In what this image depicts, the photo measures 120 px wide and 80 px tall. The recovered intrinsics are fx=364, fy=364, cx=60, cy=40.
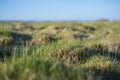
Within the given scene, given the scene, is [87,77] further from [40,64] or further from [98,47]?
[98,47]

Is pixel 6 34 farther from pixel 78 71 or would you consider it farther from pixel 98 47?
pixel 78 71

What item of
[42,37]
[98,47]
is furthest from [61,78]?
[42,37]

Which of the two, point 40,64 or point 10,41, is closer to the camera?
point 40,64

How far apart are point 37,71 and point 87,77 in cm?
65

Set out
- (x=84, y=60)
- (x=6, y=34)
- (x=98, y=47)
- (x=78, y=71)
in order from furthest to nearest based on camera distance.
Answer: (x=6, y=34), (x=98, y=47), (x=84, y=60), (x=78, y=71)

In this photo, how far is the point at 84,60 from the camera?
7934 millimetres

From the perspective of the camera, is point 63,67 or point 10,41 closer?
point 63,67

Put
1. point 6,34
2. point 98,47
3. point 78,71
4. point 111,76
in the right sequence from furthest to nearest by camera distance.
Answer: point 6,34, point 98,47, point 111,76, point 78,71

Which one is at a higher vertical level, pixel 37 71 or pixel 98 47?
pixel 37 71

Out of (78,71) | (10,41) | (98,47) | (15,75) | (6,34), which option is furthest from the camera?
(6,34)

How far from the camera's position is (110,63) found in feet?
22.6

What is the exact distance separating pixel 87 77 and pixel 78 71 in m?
0.31

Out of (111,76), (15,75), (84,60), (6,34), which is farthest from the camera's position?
(6,34)

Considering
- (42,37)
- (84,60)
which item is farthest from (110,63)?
(42,37)
